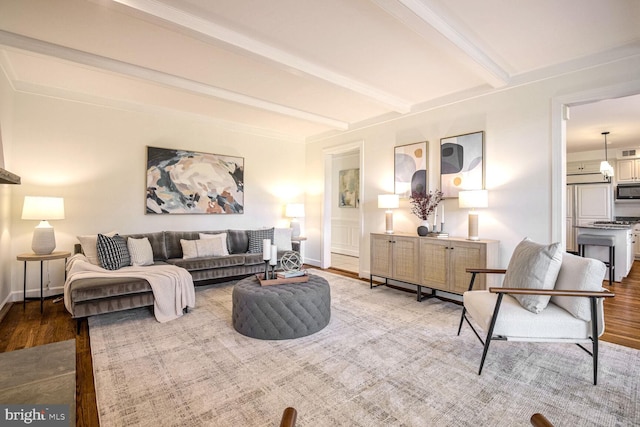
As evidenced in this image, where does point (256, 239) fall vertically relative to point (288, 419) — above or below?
above

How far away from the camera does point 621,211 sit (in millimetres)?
7418

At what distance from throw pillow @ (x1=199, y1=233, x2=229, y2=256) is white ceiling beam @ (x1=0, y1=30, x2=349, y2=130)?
2093mm

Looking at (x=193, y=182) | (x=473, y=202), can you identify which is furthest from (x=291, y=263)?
(x=193, y=182)

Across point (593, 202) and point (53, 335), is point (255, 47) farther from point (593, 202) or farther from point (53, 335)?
point (593, 202)

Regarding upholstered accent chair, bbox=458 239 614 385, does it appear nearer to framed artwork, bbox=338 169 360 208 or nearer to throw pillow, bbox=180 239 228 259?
throw pillow, bbox=180 239 228 259

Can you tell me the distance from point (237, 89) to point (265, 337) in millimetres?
3094

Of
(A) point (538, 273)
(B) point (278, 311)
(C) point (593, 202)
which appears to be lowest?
(B) point (278, 311)

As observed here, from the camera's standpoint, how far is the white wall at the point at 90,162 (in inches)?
151

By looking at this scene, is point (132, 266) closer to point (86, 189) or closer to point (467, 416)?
point (86, 189)

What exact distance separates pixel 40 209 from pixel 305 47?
3.52 meters

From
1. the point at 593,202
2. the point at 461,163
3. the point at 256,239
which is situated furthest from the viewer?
the point at 593,202

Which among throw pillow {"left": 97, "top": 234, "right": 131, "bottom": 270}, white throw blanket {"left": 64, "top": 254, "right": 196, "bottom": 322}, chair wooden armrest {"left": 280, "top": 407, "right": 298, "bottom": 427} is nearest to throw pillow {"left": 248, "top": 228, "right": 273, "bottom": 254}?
white throw blanket {"left": 64, "top": 254, "right": 196, "bottom": 322}

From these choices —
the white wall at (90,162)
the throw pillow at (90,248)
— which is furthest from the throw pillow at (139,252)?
the white wall at (90,162)

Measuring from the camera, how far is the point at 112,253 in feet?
12.2
